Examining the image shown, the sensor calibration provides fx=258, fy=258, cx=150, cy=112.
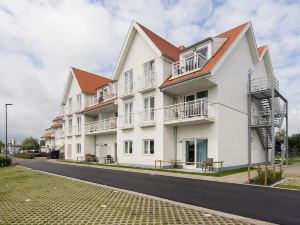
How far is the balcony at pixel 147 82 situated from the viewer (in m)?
21.3

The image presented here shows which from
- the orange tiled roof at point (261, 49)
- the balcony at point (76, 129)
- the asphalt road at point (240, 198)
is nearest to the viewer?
the asphalt road at point (240, 198)

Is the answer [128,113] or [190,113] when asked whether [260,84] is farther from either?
[128,113]

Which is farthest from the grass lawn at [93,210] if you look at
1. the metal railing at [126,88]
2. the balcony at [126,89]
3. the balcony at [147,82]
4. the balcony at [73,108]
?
the balcony at [73,108]

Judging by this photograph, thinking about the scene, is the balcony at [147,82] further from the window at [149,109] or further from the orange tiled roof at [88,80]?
the orange tiled roof at [88,80]

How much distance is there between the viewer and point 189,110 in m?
19.0

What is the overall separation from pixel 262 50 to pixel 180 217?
75.8 feet

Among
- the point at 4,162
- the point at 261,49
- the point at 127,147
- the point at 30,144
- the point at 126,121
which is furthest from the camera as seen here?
the point at 30,144

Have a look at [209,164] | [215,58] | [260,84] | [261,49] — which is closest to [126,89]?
[215,58]

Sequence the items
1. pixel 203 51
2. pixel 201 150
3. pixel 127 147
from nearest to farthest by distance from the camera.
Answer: pixel 201 150 → pixel 203 51 → pixel 127 147

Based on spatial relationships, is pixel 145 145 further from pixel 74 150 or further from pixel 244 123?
pixel 74 150

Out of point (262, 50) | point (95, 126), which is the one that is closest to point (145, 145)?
point (95, 126)

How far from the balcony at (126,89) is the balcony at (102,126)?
11.5 ft

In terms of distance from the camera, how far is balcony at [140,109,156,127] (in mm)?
21163

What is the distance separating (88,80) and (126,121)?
15.0 meters
